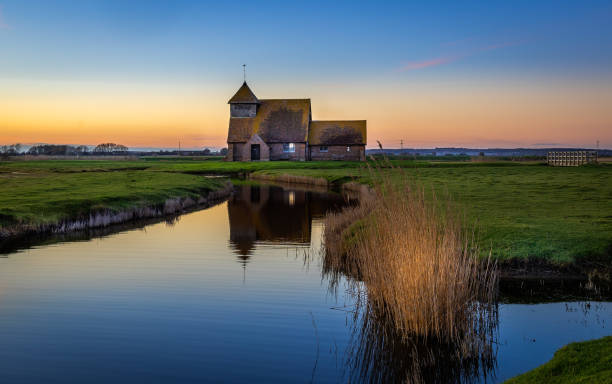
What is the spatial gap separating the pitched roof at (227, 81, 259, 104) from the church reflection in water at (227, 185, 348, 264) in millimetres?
37706

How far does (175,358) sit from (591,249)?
11458 millimetres

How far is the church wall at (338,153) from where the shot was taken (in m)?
75.7

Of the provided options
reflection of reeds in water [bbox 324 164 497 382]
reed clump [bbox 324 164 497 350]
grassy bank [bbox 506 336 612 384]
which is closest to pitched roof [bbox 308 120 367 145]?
reed clump [bbox 324 164 497 350]

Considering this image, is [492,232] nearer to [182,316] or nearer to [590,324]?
[590,324]

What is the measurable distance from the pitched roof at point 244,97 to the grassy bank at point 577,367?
241 feet

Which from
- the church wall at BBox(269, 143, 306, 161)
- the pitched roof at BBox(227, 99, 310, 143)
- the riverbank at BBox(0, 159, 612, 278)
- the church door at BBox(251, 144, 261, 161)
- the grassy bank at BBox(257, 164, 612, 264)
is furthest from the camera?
the pitched roof at BBox(227, 99, 310, 143)

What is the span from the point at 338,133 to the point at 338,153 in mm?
3179

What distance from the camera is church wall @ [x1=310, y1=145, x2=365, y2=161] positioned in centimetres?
7569

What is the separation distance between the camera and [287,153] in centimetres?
7562

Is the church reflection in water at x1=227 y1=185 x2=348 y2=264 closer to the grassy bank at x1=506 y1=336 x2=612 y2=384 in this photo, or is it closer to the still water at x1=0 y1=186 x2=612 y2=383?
the still water at x1=0 y1=186 x2=612 y2=383

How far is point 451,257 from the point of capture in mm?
8578

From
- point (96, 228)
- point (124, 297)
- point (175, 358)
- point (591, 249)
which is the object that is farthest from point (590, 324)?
point (96, 228)

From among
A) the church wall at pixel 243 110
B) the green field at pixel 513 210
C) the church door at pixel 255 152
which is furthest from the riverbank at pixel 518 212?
the church wall at pixel 243 110

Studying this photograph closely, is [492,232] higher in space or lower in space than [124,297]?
higher
